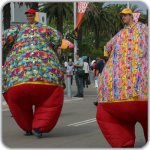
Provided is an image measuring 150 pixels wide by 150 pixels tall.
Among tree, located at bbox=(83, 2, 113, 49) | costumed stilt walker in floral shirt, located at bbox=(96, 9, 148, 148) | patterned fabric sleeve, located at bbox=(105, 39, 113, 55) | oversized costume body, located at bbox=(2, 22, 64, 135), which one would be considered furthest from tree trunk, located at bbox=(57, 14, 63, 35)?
costumed stilt walker in floral shirt, located at bbox=(96, 9, 148, 148)

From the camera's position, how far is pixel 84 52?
39.5m

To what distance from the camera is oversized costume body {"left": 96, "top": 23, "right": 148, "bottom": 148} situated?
20.1 ft

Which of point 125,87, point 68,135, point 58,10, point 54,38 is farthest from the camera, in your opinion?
point 58,10

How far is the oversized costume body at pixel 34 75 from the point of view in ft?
26.3

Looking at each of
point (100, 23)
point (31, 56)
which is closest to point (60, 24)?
point (100, 23)

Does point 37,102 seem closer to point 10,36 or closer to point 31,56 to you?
point 31,56

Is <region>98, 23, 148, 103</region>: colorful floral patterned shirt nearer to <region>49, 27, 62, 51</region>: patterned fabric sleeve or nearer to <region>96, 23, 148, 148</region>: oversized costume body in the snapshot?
<region>96, 23, 148, 148</region>: oversized costume body

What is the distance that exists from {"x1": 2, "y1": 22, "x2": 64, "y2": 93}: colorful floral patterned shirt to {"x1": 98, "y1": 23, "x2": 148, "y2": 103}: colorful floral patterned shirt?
1861 millimetres

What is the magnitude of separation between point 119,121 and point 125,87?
1.65ft

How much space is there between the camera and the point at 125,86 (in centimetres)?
615

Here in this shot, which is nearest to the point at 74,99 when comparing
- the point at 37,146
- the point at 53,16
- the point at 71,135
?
the point at 71,135

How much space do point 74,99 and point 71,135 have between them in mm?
8331

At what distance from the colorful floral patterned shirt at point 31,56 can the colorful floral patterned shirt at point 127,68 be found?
186 cm

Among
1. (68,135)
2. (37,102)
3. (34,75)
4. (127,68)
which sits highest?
(127,68)
